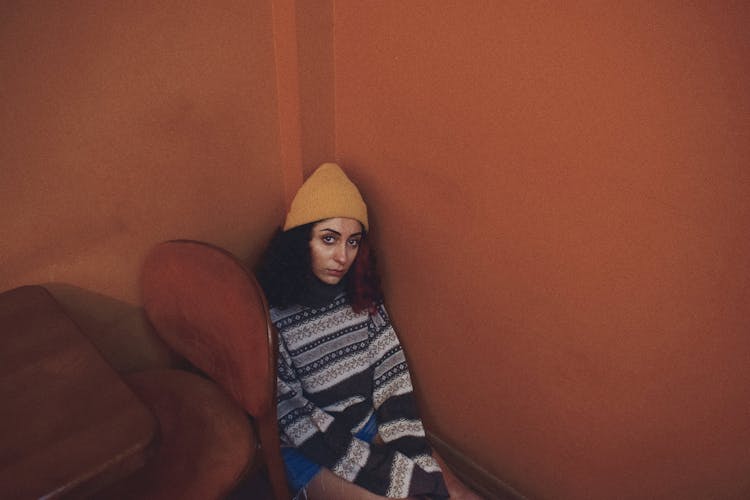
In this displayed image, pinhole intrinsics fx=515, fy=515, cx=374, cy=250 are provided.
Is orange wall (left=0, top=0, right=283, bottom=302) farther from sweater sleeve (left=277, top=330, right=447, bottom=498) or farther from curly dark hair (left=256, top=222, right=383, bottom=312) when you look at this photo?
sweater sleeve (left=277, top=330, right=447, bottom=498)

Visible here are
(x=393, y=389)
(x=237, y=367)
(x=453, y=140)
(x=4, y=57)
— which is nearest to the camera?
(x=4, y=57)

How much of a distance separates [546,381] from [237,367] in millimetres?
878

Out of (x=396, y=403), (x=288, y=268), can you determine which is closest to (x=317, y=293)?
(x=288, y=268)

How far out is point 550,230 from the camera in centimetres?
126

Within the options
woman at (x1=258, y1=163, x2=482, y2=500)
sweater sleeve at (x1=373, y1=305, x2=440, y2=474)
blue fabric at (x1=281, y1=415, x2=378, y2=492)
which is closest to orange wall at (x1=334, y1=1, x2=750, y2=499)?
sweater sleeve at (x1=373, y1=305, x2=440, y2=474)

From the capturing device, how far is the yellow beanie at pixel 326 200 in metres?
1.42

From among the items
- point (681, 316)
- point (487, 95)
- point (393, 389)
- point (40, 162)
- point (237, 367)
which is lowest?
point (393, 389)

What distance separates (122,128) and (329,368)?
0.87m

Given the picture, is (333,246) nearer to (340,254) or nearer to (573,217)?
(340,254)

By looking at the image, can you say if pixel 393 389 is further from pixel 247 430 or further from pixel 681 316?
pixel 681 316

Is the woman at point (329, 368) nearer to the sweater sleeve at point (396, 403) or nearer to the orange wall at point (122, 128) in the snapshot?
the sweater sleeve at point (396, 403)

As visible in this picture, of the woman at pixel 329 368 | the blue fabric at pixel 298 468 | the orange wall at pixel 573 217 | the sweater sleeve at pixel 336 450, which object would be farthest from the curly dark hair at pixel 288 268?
the blue fabric at pixel 298 468

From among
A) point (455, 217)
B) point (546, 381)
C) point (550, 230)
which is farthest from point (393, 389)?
point (550, 230)

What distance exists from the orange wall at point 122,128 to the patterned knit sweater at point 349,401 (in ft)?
1.41
